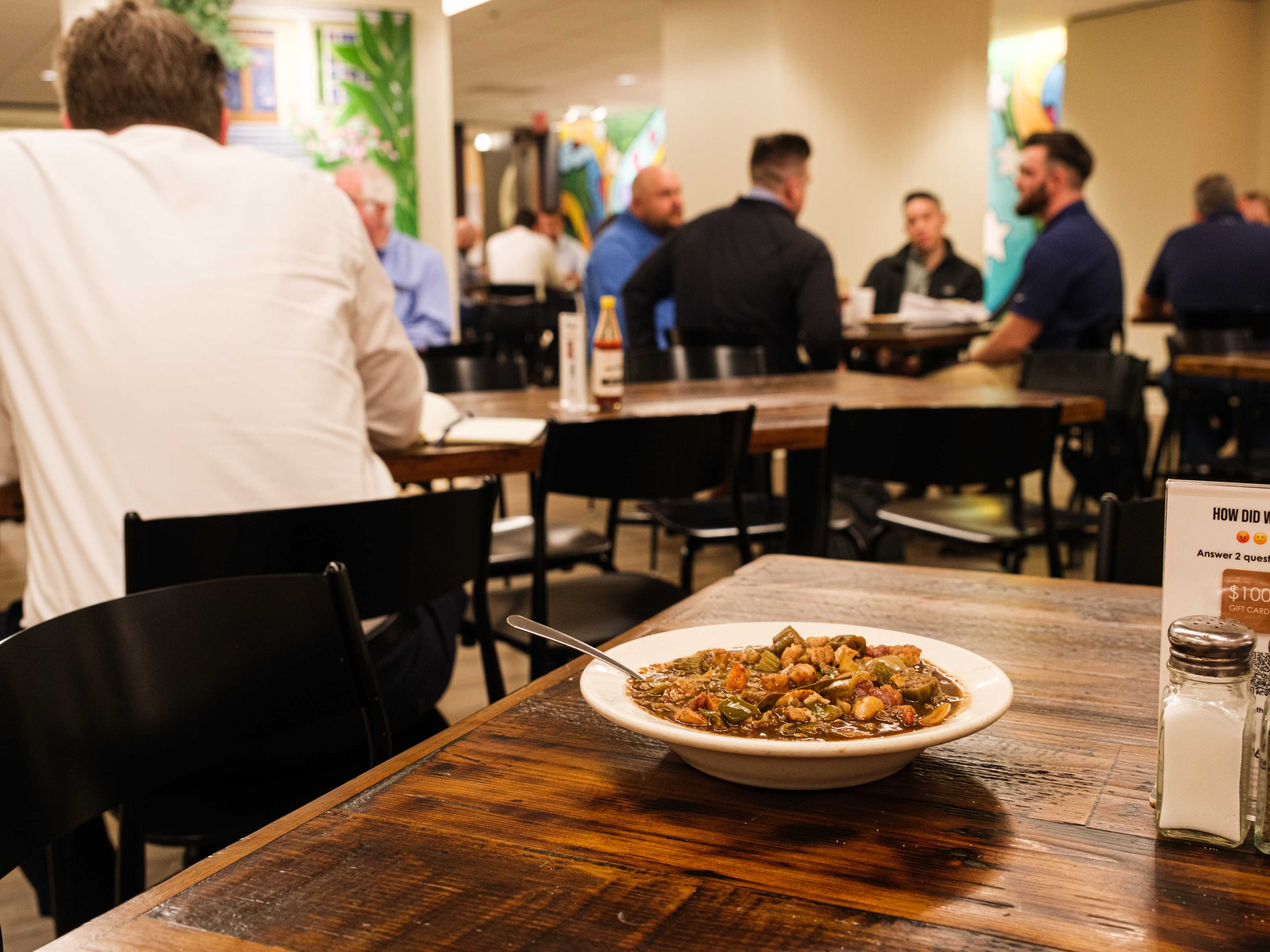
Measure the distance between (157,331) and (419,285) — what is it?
3.65 metres

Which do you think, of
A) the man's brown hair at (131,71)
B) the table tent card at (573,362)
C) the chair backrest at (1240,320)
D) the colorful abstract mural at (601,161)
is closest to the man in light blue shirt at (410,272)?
the table tent card at (573,362)

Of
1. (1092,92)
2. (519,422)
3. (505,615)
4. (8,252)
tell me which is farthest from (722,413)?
(1092,92)

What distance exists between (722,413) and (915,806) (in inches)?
64.6

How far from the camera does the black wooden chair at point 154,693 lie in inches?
36.0

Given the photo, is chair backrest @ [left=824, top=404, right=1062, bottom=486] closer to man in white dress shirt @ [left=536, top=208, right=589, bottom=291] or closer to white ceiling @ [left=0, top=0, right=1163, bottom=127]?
white ceiling @ [left=0, top=0, right=1163, bottom=127]

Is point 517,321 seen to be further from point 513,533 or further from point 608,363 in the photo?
point 608,363

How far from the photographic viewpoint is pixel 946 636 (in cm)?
108

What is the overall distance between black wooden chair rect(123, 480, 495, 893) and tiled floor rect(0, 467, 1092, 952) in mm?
775

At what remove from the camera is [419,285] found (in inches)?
201

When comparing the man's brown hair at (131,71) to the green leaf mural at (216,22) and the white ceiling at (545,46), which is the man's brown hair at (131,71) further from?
the white ceiling at (545,46)

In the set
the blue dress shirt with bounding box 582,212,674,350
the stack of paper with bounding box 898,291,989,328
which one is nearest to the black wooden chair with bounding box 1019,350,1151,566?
the stack of paper with bounding box 898,291,989,328

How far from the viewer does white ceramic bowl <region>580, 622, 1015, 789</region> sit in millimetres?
681

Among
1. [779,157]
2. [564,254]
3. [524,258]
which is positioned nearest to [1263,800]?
[779,157]

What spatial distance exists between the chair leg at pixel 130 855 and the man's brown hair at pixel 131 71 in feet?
3.27
